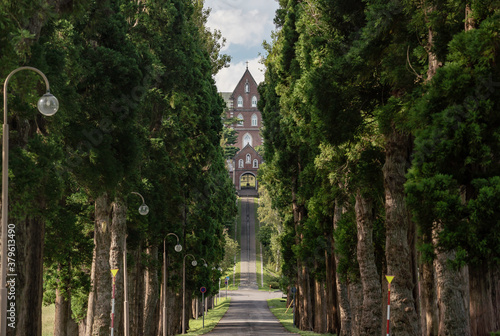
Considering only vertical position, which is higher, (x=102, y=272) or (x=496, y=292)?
(x=102, y=272)

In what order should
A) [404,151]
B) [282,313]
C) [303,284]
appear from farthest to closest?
1. [282,313]
2. [303,284]
3. [404,151]

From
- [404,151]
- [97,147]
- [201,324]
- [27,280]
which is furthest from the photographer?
[201,324]

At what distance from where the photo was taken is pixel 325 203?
88.1 feet

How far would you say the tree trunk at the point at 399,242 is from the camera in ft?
55.7

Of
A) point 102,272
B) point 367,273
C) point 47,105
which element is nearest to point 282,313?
point 102,272

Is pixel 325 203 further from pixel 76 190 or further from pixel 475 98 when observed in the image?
pixel 475 98

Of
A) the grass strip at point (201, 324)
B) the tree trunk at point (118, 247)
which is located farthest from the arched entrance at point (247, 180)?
the tree trunk at point (118, 247)

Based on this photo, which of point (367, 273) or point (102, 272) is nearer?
point (367, 273)

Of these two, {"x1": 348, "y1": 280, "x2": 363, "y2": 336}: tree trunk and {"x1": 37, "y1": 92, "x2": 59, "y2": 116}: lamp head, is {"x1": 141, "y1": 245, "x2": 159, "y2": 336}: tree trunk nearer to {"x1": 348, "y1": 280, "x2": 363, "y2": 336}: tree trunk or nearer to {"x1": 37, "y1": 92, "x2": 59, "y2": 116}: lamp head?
{"x1": 348, "y1": 280, "x2": 363, "y2": 336}: tree trunk

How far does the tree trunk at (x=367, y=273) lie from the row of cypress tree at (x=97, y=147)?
24.2 ft

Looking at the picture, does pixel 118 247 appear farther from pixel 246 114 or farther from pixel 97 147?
pixel 246 114

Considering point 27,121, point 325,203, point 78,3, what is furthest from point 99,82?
point 325,203

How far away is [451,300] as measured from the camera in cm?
1426

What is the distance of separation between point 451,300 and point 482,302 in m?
3.15
